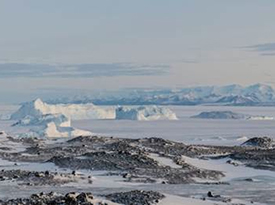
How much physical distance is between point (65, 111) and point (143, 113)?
2259 cm

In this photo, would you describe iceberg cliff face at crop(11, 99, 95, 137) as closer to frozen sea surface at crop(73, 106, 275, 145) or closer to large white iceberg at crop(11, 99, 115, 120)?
large white iceberg at crop(11, 99, 115, 120)

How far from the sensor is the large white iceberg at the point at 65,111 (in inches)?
4894

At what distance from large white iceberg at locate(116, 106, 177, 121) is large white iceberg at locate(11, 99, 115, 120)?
508cm

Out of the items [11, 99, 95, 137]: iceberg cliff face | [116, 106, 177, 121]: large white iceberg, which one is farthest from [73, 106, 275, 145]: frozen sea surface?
[11, 99, 95, 137]: iceberg cliff face

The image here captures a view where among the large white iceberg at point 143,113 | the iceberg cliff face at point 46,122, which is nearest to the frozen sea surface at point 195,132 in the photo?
the large white iceberg at point 143,113

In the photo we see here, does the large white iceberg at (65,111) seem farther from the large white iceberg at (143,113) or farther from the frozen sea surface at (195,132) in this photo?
the frozen sea surface at (195,132)

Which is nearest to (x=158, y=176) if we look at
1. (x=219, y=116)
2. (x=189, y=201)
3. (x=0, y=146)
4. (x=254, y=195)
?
(x=254, y=195)

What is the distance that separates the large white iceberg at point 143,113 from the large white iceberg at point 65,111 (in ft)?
16.7

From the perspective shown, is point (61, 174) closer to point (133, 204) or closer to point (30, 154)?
point (133, 204)

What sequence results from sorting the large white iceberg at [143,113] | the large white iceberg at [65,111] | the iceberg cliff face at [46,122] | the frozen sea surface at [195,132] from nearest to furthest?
the frozen sea surface at [195,132]
the iceberg cliff face at [46,122]
the large white iceberg at [65,111]
the large white iceberg at [143,113]

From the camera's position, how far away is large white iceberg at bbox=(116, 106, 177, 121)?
6191 inches

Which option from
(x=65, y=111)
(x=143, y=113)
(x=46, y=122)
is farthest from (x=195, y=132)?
(x=143, y=113)

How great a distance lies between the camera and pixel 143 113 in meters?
162

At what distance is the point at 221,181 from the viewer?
38.5 meters
